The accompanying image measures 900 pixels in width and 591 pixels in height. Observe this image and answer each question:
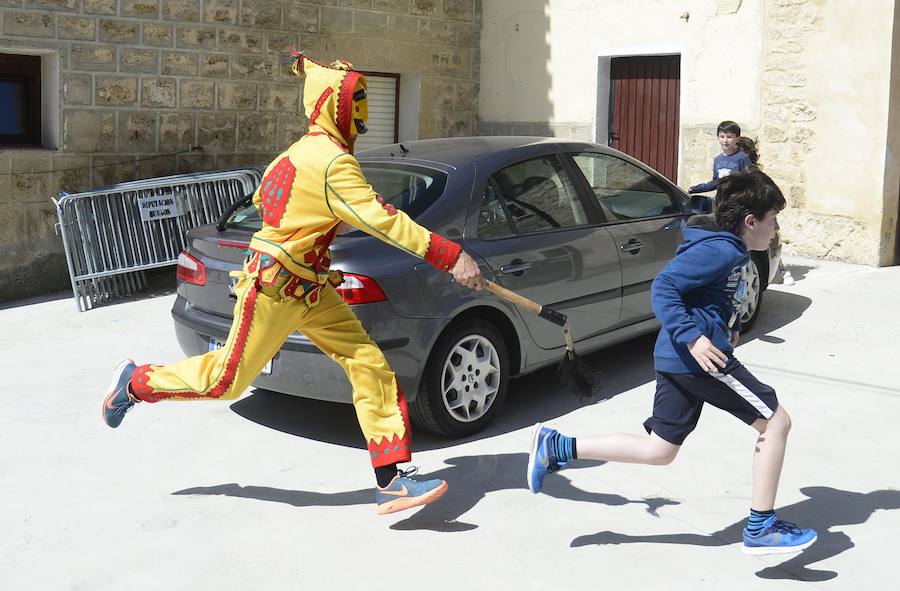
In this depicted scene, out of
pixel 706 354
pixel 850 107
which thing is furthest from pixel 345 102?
pixel 850 107

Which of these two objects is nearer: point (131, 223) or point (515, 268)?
point (515, 268)

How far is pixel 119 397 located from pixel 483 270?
1.92 m

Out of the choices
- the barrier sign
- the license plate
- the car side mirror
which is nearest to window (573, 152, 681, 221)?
the car side mirror

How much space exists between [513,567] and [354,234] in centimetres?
195

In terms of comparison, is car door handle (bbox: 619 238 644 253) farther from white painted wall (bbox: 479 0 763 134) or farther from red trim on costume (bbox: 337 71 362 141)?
white painted wall (bbox: 479 0 763 134)

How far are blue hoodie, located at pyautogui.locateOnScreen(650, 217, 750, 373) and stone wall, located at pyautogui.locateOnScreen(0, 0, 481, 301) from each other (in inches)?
286

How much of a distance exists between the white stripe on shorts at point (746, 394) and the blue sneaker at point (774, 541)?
40 cm

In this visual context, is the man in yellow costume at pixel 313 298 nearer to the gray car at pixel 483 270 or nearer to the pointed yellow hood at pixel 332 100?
the pointed yellow hood at pixel 332 100

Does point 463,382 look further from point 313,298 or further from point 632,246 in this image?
point 632,246

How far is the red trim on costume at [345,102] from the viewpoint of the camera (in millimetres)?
4480

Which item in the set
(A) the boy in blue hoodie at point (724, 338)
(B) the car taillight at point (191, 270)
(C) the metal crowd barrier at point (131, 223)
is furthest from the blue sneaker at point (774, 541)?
(C) the metal crowd barrier at point (131, 223)

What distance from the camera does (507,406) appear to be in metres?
6.20

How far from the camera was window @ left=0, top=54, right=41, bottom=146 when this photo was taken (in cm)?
984

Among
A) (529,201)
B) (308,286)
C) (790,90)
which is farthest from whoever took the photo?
(790,90)
